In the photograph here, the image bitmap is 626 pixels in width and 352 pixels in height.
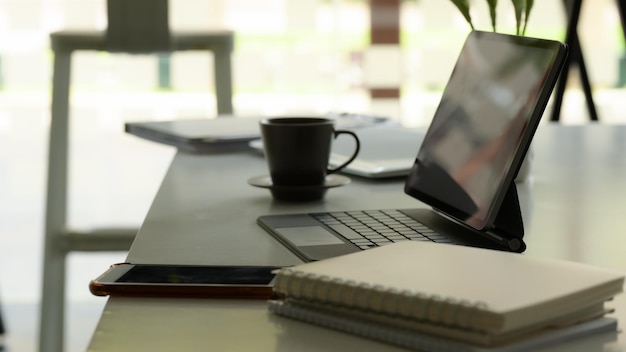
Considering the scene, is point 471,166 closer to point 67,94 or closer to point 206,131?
point 206,131

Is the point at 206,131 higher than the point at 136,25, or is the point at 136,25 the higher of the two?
the point at 136,25

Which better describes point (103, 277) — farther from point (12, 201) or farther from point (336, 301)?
point (12, 201)

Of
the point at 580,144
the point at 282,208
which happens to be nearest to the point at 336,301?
the point at 282,208

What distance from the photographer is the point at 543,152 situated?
5.20 feet

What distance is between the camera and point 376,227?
95cm

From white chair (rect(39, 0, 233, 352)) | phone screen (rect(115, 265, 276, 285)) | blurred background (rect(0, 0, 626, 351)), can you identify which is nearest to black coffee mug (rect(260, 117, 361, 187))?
phone screen (rect(115, 265, 276, 285))

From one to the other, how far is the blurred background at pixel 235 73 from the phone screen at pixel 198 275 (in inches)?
120

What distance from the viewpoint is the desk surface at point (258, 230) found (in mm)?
630

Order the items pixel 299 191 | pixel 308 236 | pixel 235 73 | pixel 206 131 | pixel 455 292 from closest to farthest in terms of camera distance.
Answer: pixel 455 292 → pixel 308 236 → pixel 299 191 → pixel 206 131 → pixel 235 73

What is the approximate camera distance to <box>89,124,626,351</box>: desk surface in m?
0.63

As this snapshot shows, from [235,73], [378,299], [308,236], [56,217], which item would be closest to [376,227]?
[308,236]

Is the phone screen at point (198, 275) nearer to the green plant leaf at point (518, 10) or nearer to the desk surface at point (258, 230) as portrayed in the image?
the desk surface at point (258, 230)

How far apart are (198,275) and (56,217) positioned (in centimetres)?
149

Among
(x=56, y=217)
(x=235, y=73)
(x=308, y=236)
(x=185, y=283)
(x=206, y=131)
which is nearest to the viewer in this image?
(x=185, y=283)
